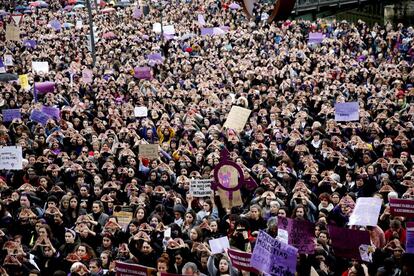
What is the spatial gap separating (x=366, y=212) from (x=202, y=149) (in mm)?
4960

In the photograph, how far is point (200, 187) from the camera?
1196cm

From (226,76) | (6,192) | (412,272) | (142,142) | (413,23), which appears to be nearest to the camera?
(412,272)

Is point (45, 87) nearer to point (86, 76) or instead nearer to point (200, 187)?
point (86, 76)

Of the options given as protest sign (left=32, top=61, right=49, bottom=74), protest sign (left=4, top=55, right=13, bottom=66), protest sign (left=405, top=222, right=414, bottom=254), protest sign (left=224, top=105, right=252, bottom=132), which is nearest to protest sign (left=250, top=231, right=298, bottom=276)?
protest sign (left=405, top=222, right=414, bottom=254)

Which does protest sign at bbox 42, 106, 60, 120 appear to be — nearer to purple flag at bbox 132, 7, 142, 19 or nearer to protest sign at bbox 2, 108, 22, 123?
protest sign at bbox 2, 108, 22, 123

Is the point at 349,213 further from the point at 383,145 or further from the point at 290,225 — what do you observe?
the point at 383,145

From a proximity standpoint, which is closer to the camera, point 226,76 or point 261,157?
point 261,157

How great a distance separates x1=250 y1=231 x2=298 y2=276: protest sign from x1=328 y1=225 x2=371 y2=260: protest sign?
31.9 inches

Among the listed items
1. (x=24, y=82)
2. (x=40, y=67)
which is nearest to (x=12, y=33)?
(x=40, y=67)

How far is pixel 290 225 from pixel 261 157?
16.3 feet

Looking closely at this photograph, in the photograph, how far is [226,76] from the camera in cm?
2198

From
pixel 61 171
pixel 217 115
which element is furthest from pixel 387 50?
pixel 61 171

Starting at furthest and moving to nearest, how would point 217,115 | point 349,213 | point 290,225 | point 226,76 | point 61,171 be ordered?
1. point 226,76
2. point 217,115
3. point 61,171
4. point 349,213
5. point 290,225

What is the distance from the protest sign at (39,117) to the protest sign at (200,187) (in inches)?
245
